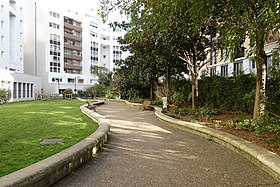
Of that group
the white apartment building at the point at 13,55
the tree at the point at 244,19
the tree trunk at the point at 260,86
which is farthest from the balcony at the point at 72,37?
the tree at the point at 244,19

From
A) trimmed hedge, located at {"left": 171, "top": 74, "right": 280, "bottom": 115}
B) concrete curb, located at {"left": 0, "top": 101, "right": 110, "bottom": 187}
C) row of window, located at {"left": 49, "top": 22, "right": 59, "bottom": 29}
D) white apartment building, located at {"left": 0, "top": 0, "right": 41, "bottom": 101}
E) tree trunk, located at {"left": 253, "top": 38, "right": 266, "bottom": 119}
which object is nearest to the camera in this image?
concrete curb, located at {"left": 0, "top": 101, "right": 110, "bottom": 187}

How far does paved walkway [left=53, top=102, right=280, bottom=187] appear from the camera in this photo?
459 centimetres

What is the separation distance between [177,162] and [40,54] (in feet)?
197

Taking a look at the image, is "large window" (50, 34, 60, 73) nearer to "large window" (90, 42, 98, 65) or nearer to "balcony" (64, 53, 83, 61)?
"balcony" (64, 53, 83, 61)

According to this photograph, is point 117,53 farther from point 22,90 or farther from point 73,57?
point 22,90

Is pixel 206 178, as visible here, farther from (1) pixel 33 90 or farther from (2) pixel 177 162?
(1) pixel 33 90

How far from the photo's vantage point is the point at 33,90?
143 ft

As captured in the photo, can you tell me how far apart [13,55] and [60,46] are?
20.1 meters

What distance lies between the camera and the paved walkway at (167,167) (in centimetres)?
459

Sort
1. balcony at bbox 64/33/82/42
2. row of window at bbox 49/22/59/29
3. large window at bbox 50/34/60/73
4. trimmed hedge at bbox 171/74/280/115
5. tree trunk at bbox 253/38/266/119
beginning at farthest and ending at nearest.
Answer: balcony at bbox 64/33/82/42 → row of window at bbox 49/22/59/29 → large window at bbox 50/34/60/73 → trimmed hedge at bbox 171/74/280/115 → tree trunk at bbox 253/38/266/119

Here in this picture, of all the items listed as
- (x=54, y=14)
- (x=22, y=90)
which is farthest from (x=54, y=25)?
(x=22, y=90)

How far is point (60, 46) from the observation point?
64.0 meters

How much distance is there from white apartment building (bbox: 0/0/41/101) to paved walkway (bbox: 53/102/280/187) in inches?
1124

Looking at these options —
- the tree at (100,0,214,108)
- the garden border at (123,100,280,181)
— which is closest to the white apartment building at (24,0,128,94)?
the tree at (100,0,214,108)
